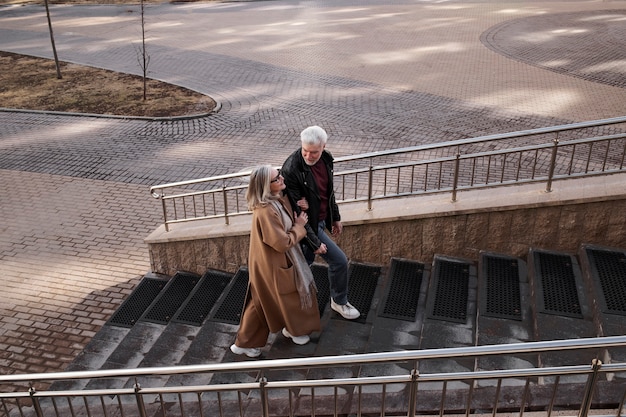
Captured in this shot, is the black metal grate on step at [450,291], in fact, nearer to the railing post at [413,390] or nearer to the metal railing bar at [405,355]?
the railing post at [413,390]

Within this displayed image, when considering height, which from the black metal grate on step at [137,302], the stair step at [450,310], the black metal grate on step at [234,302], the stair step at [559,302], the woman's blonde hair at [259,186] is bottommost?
the black metal grate on step at [137,302]

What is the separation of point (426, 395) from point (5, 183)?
10.5m

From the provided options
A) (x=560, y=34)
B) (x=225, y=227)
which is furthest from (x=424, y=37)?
(x=225, y=227)

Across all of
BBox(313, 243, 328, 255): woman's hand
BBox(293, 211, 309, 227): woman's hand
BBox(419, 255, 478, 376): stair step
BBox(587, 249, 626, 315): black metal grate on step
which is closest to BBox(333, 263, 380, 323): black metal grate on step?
BBox(419, 255, 478, 376): stair step

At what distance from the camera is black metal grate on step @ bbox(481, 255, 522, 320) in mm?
6004

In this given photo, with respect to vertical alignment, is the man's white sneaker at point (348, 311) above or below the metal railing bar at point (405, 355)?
below

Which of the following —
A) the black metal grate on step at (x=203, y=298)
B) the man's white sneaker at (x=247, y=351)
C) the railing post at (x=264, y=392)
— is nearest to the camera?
the railing post at (x=264, y=392)

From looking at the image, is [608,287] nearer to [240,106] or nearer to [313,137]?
[313,137]

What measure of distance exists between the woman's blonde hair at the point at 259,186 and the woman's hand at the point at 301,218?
1.43 ft

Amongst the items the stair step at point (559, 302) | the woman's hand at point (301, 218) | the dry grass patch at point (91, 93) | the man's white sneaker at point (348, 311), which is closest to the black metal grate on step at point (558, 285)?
the stair step at point (559, 302)

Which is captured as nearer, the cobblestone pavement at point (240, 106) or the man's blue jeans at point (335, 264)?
the man's blue jeans at point (335, 264)

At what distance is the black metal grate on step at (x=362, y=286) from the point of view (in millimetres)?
6641

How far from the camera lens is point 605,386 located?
4625 mm

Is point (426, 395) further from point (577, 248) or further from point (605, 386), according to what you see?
point (577, 248)
